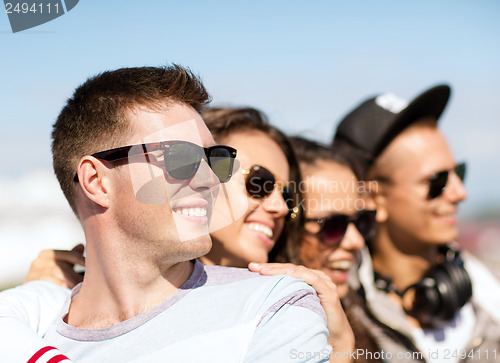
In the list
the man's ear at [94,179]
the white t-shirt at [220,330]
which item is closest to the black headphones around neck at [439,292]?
the white t-shirt at [220,330]

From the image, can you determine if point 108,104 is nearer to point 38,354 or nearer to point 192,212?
point 192,212

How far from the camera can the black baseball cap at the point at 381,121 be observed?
4.16 meters

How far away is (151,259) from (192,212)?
253 millimetres

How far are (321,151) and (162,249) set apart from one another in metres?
2.09

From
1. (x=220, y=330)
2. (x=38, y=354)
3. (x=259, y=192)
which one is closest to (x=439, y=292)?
(x=259, y=192)

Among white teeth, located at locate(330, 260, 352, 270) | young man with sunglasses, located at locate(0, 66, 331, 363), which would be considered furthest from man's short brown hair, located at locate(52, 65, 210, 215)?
white teeth, located at locate(330, 260, 352, 270)

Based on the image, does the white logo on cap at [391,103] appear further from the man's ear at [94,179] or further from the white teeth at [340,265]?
the man's ear at [94,179]

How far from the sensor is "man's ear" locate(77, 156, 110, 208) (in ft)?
6.40

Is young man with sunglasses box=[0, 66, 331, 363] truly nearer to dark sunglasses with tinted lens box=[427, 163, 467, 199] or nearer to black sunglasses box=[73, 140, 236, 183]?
black sunglasses box=[73, 140, 236, 183]

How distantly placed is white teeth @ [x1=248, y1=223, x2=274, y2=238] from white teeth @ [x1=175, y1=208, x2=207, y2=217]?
2.64 feet

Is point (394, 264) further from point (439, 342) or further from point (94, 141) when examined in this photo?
point (94, 141)

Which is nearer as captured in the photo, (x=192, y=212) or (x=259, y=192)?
(x=192, y=212)

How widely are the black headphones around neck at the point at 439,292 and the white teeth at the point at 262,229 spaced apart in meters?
1.62

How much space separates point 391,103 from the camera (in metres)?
4.43
